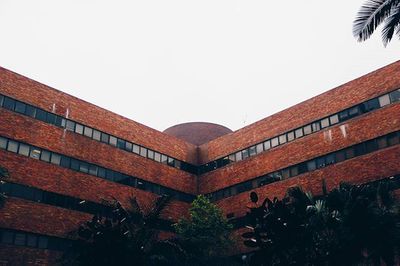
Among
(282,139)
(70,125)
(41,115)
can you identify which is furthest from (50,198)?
(282,139)

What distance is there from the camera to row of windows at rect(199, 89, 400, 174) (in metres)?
29.5

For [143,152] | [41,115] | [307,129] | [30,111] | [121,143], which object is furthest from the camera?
[143,152]

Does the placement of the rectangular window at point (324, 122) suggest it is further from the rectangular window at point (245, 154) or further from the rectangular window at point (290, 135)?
the rectangular window at point (245, 154)

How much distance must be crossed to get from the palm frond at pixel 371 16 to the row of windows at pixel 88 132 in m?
25.1

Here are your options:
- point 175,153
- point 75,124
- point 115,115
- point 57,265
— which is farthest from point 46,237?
point 175,153

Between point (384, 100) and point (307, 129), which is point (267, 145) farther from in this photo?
point (384, 100)

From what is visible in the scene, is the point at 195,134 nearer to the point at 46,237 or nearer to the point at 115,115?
the point at 115,115

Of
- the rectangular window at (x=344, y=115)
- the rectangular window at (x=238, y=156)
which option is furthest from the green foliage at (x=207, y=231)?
the rectangular window at (x=344, y=115)

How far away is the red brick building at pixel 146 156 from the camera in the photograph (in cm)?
2803

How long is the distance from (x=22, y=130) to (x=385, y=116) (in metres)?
25.4

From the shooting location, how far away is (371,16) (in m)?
12.1

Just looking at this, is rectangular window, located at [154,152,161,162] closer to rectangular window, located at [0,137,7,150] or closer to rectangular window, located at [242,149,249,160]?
rectangular window, located at [242,149,249,160]

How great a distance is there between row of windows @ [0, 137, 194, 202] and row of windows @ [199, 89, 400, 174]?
5.00 metres

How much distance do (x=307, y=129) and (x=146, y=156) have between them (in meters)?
14.3
